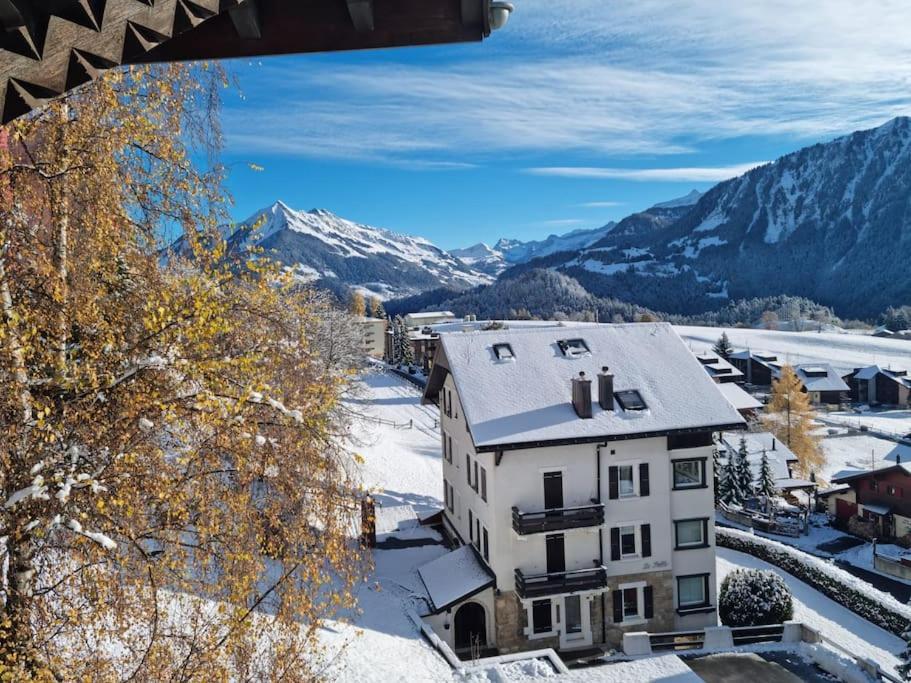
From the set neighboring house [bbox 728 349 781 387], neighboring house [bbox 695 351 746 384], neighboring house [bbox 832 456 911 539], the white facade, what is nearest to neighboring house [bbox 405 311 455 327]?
neighboring house [bbox 728 349 781 387]

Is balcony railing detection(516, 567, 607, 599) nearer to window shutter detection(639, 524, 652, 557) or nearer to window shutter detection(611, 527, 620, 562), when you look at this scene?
window shutter detection(611, 527, 620, 562)

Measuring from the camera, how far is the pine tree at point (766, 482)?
47750 millimetres

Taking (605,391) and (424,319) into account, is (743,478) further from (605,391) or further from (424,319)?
(424,319)

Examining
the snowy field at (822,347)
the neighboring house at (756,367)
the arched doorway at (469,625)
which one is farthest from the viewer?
the snowy field at (822,347)

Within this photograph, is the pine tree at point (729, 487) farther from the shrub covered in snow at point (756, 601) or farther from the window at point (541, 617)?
the window at point (541, 617)

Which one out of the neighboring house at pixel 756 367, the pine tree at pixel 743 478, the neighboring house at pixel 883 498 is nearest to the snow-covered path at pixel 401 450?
the pine tree at pixel 743 478

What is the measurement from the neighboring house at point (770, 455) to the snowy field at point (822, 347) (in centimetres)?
7627

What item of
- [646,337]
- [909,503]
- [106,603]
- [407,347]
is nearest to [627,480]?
[646,337]

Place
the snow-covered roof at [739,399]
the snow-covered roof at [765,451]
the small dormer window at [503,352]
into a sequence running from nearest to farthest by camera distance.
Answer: the small dormer window at [503,352], the snow-covered roof at [765,451], the snow-covered roof at [739,399]

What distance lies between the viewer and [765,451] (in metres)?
52.8

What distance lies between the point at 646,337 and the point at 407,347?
8017 centimetres

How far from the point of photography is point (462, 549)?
26891mm

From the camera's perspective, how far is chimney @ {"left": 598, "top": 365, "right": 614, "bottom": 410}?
81.9ft

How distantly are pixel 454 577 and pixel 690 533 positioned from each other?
9221 millimetres
